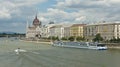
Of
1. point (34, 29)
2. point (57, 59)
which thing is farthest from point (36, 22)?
point (57, 59)

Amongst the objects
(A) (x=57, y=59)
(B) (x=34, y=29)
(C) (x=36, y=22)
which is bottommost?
(A) (x=57, y=59)

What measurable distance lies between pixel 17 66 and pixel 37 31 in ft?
439

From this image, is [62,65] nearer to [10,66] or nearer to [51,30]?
[10,66]

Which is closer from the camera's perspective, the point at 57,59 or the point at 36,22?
the point at 57,59

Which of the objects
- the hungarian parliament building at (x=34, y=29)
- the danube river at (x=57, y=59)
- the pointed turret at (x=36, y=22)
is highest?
the pointed turret at (x=36, y=22)

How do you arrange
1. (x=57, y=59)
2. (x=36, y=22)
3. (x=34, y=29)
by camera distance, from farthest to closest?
(x=36, y=22) < (x=34, y=29) < (x=57, y=59)

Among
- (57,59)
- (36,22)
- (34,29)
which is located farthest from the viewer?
(36,22)

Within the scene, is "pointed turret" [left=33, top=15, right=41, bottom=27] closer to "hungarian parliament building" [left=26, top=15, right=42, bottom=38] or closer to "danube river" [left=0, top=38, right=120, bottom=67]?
"hungarian parliament building" [left=26, top=15, right=42, bottom=38]

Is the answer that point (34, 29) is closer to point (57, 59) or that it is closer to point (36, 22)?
point (36, 22)

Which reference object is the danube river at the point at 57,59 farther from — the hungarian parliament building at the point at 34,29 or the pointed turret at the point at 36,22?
the pointed turret at the point at 36,22

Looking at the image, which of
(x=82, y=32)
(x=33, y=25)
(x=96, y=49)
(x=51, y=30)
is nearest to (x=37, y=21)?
(x=33, y=25)

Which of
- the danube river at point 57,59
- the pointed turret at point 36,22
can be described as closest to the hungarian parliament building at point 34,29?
the pointed turret at point 36,22

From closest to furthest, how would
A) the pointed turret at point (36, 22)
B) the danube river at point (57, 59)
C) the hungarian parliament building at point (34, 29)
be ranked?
1. the danube river at point (57, 59)
2. the hungarian parliament building at point (34, 29)
3. the pointed turret at point (36, 22)

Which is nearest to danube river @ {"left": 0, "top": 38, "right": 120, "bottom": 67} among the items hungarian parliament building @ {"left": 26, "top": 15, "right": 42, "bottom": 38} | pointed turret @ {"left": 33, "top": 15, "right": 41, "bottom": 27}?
hungarian parliament building @ {"left": 26, "top": 15, "right": 42, "bottom": 38}
